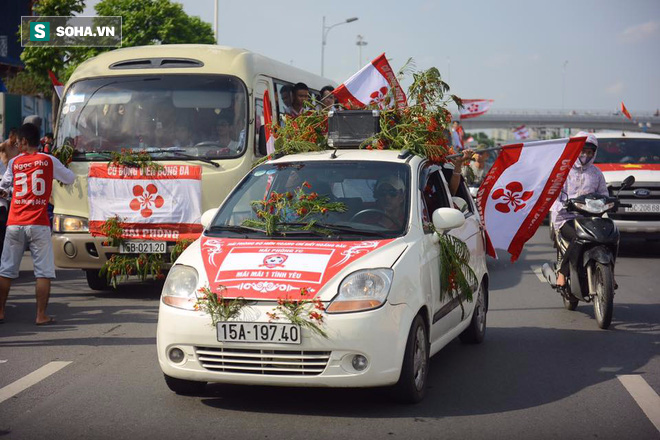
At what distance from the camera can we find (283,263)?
620cm

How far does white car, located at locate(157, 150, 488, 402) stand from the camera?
5871 millimetres

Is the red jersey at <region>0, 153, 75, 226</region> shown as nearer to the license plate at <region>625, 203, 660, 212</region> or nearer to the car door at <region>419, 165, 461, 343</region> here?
the car door at <region>419, 165, 461, 343</region>

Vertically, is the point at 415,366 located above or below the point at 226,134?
Answer: below

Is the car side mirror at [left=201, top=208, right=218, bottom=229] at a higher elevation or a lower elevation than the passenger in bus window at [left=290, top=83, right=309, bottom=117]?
lower

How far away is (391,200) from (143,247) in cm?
491

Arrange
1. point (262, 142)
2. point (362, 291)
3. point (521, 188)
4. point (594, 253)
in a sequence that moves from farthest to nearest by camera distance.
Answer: point (262, 142) < point (594, 253) < point (521, 188) < point (362, 291)

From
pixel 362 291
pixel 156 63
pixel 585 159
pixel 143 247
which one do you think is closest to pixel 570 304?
pixel 585 159

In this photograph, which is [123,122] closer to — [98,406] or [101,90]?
[101,90]

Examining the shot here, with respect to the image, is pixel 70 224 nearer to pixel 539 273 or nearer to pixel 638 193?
pixel 539 273

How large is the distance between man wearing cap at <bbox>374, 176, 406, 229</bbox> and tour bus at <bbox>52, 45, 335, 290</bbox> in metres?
4.23

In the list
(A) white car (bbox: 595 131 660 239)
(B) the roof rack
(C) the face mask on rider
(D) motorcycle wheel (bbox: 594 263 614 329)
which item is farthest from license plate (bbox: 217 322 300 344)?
(A) white car (bbox: 595 131 660 239)

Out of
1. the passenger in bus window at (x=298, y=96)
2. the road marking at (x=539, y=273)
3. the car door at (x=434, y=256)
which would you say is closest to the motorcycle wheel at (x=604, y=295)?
the car door at (x=434, y=256)

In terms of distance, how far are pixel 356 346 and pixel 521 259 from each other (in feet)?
35.8

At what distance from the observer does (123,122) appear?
11555 millimetres
